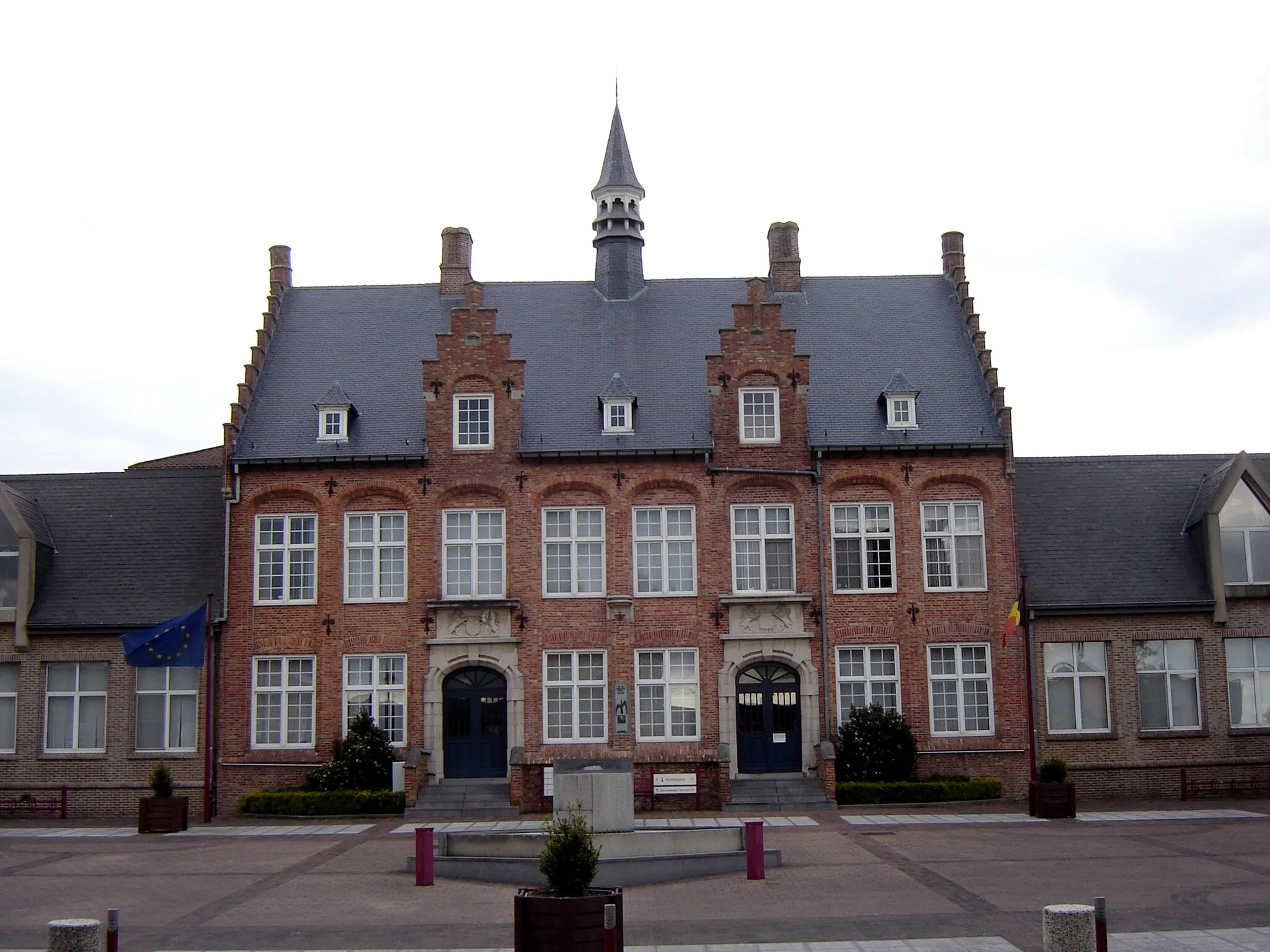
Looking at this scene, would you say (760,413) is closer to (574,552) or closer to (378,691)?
(574,552)

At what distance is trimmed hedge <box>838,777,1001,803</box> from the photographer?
105 ft

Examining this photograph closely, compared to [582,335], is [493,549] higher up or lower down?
lower down

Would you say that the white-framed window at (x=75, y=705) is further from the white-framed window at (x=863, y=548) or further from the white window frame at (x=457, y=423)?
the white-framed window at (x=863, y=548)

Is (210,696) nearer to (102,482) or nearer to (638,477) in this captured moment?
(102,482)

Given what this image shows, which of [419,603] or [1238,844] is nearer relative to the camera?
[1238,844]

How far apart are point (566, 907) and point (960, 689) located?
21.5 m

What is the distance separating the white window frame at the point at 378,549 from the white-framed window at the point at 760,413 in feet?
29.8

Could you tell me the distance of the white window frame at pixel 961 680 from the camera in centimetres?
3397

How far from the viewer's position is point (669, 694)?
1337 inches

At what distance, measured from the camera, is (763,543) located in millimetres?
34594

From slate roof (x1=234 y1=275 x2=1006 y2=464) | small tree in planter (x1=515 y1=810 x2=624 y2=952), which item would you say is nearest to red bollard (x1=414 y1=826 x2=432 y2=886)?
small tree in planter (x1=515 y1=810 x2=624 y2=952)

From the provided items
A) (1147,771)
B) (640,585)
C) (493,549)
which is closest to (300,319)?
(493,549)

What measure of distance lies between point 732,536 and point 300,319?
14.8m

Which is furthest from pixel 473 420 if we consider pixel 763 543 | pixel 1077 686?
pixel 1077 686
